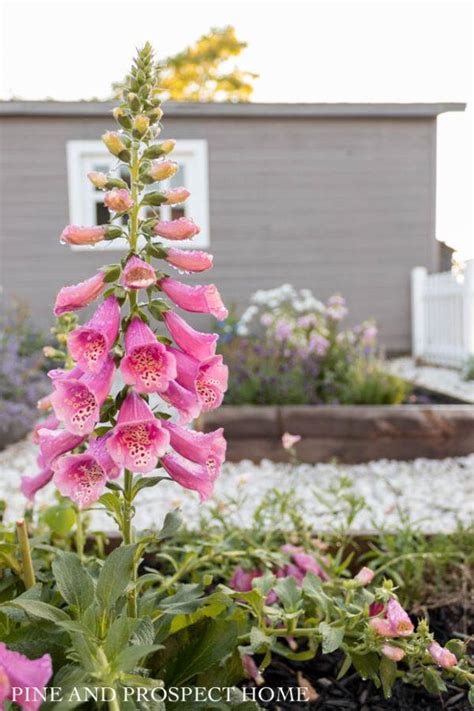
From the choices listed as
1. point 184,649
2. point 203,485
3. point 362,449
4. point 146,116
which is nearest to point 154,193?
point 146,116

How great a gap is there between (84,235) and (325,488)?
3.07 meters

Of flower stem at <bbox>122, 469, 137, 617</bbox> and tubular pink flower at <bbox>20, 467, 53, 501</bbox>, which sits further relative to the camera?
tubular pink flower at <bbox>20, 467, 53, 501</bbox>

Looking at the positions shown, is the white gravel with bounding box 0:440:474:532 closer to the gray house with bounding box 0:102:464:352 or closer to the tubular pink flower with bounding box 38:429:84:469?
the tubular pink flower with bounding box 38:429:84:469

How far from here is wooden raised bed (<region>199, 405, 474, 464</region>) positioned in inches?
177

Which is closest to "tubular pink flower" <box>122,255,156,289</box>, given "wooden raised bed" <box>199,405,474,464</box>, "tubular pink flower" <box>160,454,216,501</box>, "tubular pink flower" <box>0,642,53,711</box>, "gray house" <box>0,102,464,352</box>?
"tubular pink flower" <box>160,454,216,501</box>

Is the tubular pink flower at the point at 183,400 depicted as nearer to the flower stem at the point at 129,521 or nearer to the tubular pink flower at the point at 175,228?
the flower stem at the point at 129,521

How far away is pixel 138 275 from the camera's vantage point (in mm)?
978

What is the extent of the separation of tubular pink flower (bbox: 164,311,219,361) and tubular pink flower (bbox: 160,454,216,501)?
169 mm

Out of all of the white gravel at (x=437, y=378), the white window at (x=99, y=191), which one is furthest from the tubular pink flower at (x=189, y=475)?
the white window at (x=99, y=191)

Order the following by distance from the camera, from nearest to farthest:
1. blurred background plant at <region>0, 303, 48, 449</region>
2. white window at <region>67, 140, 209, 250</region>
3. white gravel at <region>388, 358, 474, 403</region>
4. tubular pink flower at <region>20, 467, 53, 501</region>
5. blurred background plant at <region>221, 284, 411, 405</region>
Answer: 1. tubular pink flower at <region>20, 467, 53, 501</region>
2. blurred background plant at <region>0, 303, 48, 449</region>
3. blurred background plant at <region>221, 284, 411, 405</region>
4. white gravel at <region>388, 358, 474, 403</region>
5. white window at <region>67, 140, 209, 250</region>

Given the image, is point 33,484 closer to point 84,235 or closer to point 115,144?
point 84,235

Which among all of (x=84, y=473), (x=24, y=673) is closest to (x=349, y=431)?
(x=84, y=473)

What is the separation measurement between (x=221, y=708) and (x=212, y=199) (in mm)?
9299

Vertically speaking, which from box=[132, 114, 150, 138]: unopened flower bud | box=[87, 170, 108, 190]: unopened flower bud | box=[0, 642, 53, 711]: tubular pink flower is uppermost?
box=[132, 114, 150, 138]: unopened flower bud
